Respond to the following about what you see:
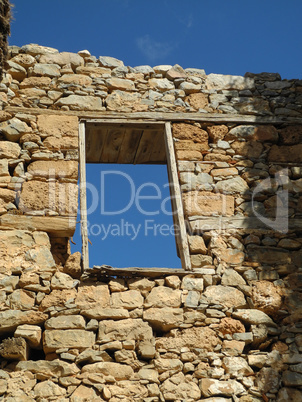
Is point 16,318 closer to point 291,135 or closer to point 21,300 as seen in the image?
point 21,300

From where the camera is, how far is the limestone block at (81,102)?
21.2ft

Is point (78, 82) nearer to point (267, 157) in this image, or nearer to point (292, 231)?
point (267, 157)

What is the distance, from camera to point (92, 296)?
17.3ft

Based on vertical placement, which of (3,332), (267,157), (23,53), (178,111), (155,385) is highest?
(23,53)

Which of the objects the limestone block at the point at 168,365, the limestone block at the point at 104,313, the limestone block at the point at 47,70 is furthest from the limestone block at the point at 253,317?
the limestone block at the point at 47,70

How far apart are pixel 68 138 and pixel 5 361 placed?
2.34 m

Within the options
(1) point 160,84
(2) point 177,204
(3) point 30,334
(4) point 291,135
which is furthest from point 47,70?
(3) point 30,334

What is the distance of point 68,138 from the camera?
20.3 ft

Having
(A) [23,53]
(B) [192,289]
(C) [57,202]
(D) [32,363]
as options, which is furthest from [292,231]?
(A) [23,53]

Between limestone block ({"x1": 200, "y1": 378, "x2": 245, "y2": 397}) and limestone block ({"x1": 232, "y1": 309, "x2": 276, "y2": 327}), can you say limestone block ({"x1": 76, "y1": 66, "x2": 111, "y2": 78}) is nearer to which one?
limestone block ({"x1": 232, "y1": 309, "x2": 276, "y2": 327})

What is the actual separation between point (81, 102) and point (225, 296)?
102 inches

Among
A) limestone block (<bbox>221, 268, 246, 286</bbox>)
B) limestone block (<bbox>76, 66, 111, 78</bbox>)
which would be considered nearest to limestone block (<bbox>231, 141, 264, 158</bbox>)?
limestone block (<bbox>221, 268, 246, 286</bbox>)

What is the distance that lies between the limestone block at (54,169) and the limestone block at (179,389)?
86.3 inches

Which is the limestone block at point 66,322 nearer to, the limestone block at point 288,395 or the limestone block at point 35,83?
the limestone block at point 288,395
